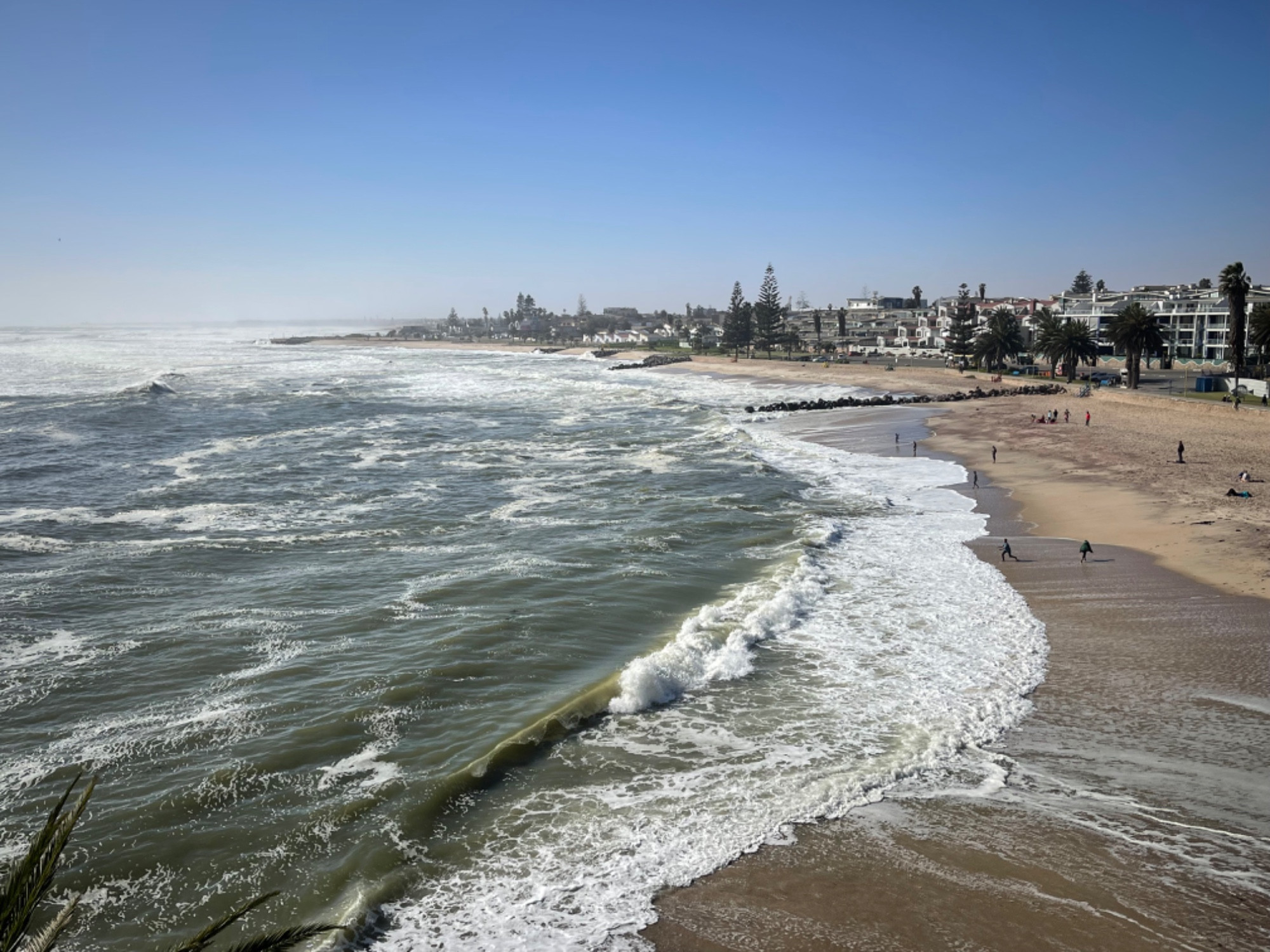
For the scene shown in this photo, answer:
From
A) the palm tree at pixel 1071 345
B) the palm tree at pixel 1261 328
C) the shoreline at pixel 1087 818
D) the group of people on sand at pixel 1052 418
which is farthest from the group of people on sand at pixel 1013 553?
the palm tree at pixel 1071 345

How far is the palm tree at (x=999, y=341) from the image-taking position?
82.3 m

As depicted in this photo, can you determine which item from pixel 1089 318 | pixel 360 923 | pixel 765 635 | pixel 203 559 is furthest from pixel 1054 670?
pixel 1089 318

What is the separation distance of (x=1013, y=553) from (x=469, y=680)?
1558 cm

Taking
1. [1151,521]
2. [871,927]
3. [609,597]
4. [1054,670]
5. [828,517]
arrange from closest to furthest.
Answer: [871,927] → [1054,670] → [609,597] → [1151,521] → [828,517]

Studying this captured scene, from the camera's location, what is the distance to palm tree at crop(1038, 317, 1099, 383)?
6788cm

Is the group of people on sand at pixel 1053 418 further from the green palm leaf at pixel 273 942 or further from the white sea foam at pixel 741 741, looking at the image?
the green palm leaf at pixel 273 942

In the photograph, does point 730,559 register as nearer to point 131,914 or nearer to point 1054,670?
point 1054,670

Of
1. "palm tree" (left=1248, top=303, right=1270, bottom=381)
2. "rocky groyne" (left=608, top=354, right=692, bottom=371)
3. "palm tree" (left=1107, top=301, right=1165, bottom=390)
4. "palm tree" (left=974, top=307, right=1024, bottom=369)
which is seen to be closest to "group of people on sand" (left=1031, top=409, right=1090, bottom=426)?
"palm tree" (left=1248, top=303, right=1270, bottom=381)

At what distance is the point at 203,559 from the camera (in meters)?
22.2

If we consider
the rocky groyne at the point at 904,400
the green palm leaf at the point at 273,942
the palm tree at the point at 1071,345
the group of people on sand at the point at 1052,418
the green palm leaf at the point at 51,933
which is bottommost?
the green palm leaf at the point at 273,942

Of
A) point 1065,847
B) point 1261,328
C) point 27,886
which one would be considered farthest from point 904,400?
point 27,886

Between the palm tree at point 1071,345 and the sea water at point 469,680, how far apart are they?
42287 millimetres

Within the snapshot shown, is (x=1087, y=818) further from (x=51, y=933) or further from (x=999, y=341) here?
(x=999, y=341)

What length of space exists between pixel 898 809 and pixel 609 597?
9593 millimetres
